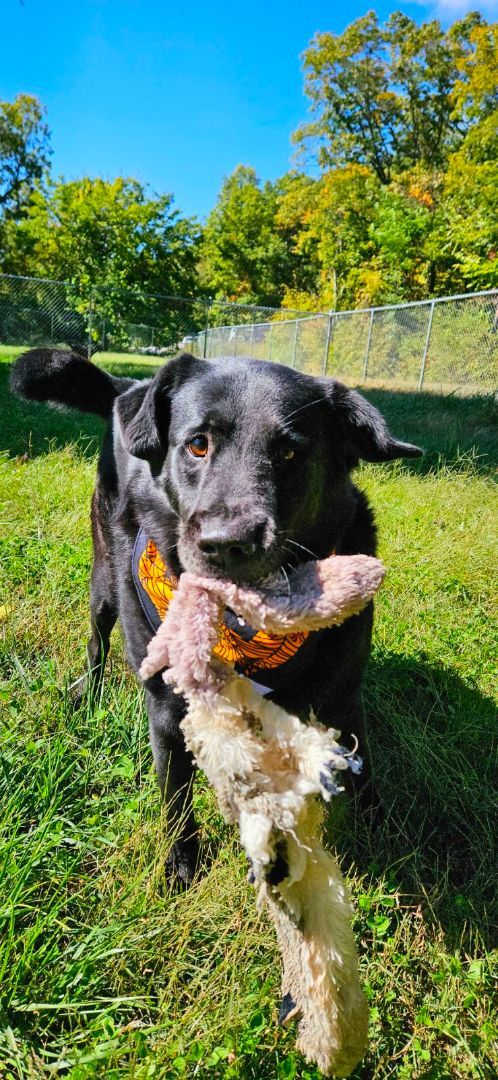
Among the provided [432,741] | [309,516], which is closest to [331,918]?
[309,516]

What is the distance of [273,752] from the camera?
1.07 meters

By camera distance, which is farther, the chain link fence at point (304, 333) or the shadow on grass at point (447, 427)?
the chain link fence at point (304, 333)

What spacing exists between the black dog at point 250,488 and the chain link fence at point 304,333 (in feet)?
20.3

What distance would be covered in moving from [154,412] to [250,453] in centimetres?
45

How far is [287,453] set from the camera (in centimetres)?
177

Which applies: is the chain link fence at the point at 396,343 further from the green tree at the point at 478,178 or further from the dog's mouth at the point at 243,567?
the dog's mouth at the point at 243,567

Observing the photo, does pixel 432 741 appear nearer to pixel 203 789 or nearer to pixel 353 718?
pixel 353 718

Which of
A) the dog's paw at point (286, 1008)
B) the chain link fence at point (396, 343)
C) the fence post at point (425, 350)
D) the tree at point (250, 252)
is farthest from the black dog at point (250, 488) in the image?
the tree at point (250, 252)

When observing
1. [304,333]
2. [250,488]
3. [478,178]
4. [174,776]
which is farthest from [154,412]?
[304,333]

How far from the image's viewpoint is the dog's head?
1.42 metres

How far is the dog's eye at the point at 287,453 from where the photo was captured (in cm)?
176

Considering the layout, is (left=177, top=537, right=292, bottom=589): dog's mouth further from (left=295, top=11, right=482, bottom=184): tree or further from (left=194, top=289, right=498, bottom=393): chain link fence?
(left=295, top=11, right=482, bottom=184): tree

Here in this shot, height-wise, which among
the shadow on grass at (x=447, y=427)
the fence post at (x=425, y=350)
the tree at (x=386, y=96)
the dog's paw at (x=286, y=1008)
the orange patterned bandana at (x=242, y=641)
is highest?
the tree at (x=386, y=96)

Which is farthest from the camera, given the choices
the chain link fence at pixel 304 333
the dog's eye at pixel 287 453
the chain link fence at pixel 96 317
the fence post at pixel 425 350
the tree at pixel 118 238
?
the tree at pixel 118 238
